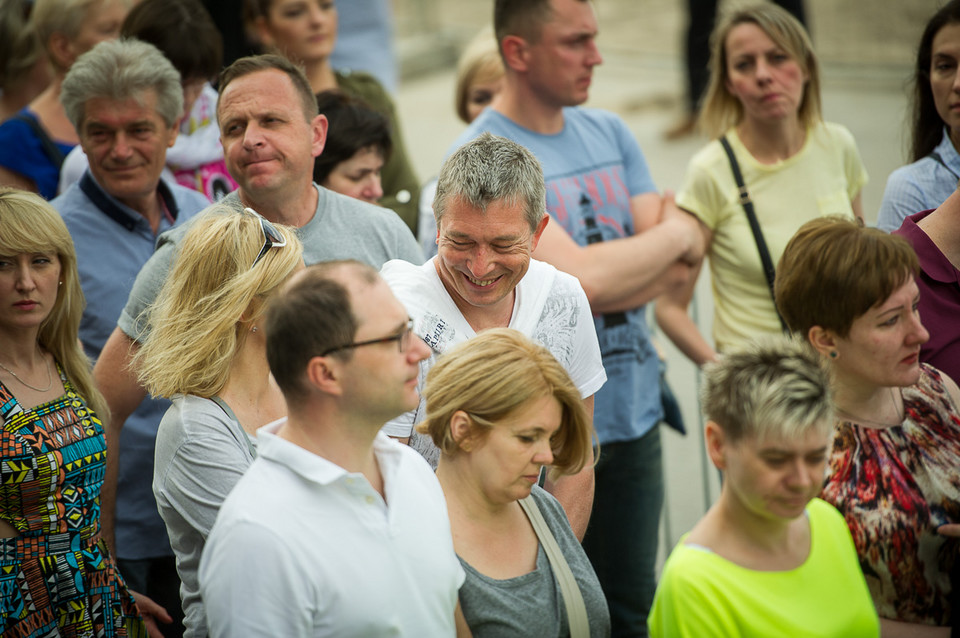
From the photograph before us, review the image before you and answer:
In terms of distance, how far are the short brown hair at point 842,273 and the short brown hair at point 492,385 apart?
676mm

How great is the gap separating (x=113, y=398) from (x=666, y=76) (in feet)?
28.1

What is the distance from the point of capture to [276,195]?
2.98m

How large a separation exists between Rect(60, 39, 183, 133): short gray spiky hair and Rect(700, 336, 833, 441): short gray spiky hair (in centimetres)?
227

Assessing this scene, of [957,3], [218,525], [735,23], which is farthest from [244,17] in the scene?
[218,525]

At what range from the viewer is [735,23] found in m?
3.93

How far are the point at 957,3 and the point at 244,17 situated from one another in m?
3.36

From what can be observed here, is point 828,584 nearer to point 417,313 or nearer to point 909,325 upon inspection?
point 909,325

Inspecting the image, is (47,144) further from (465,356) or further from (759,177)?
(759,177)

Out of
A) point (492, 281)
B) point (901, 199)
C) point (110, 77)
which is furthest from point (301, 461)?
point (901, 199)

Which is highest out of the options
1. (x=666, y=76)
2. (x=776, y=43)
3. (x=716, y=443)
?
(x=666, y=76)

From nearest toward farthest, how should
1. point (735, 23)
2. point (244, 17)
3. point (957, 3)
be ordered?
point (957, 3) → point (735, 23) → point (244, 17)

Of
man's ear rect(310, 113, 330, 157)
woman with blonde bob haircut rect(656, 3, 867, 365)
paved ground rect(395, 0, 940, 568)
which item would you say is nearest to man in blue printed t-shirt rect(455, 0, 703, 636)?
woman with blonde bob haircut rect(656, 3, 867, 365)

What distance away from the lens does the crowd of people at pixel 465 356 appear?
78.9 inches

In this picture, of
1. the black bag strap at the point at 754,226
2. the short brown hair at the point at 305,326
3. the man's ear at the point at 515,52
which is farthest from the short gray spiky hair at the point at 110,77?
the black bag strap at the point at 754,226
